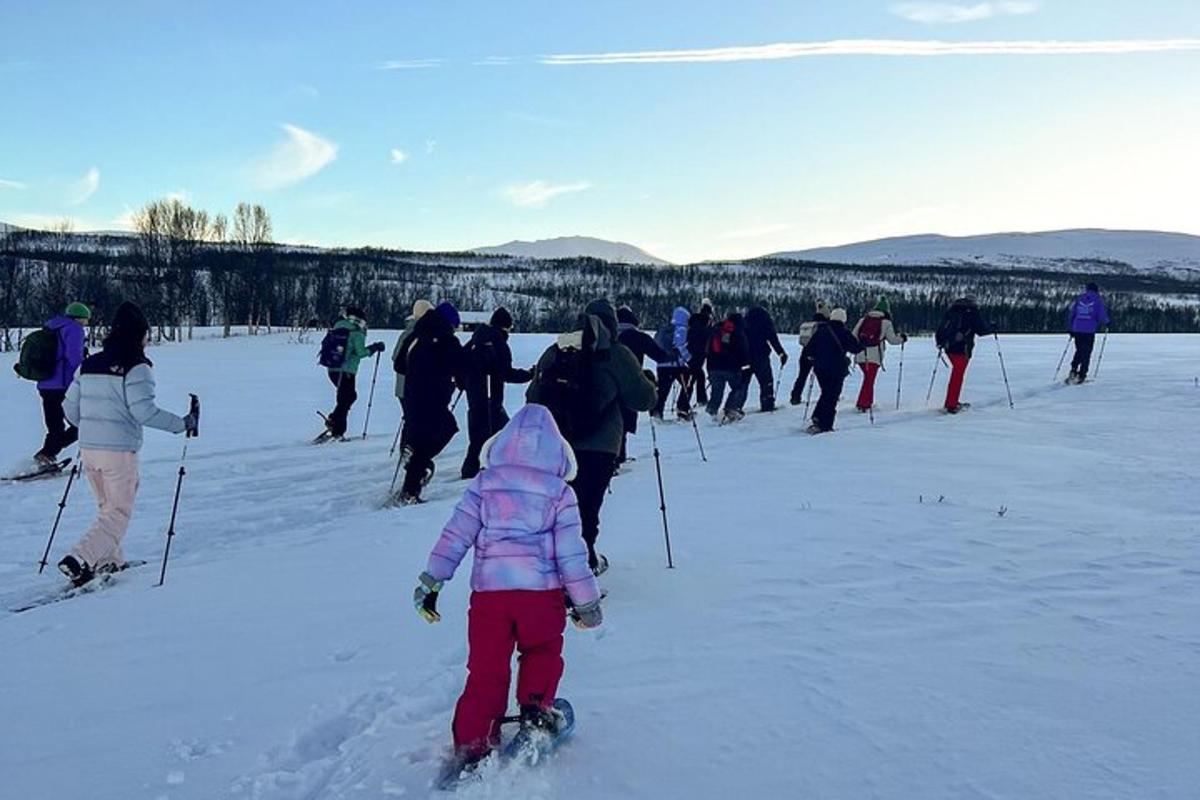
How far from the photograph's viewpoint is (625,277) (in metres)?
125

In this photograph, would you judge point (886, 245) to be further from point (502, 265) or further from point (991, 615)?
point (991, 615)

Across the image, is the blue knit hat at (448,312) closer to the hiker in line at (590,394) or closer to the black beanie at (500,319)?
the black beanie at (500,319)

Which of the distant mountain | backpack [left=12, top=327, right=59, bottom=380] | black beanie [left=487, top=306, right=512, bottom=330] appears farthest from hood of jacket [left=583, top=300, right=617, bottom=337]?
the distant mountain

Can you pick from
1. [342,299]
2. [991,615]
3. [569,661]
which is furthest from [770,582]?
[342,299]

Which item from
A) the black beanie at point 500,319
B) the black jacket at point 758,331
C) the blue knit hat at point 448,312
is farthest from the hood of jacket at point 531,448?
the black jacket at point 758,331

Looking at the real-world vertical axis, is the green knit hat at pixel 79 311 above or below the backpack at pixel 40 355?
above

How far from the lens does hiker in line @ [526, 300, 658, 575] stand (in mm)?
5152

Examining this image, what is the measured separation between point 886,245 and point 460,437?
204 m

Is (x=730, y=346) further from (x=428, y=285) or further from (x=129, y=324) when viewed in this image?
(x=428, y=285)

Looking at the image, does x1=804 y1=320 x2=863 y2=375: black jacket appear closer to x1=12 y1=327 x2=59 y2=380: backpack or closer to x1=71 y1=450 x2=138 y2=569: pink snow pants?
x1=71 y1=450 x2=138 y2=569: pink snow pants

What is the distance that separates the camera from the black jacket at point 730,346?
13125 mm

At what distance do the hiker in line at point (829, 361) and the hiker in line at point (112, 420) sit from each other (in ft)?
28.6

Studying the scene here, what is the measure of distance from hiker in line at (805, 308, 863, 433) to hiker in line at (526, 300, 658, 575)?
23.5ft

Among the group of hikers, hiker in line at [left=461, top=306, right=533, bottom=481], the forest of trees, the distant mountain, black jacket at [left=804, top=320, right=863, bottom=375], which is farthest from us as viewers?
the distant mountain
